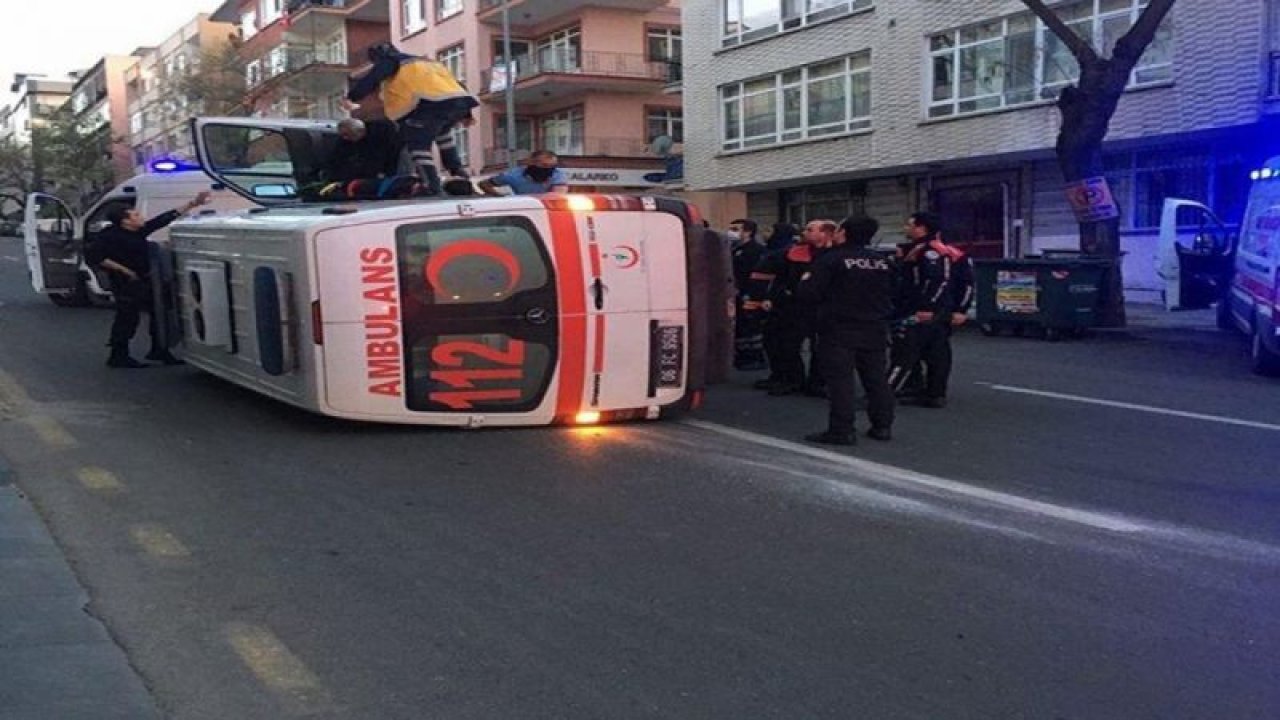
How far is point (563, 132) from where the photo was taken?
43312mm

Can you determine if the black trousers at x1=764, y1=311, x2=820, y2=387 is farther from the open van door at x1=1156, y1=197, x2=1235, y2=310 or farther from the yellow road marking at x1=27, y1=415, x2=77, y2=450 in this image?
the open van door at x1=1156, y1=197, x2=1235, y2=310

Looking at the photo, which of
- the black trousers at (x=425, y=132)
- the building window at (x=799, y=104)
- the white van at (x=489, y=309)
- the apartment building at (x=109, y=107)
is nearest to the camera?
the white van at (x=489, y=309)

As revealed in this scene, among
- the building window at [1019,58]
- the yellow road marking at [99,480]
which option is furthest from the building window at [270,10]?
the yellow road marking at [99,480]

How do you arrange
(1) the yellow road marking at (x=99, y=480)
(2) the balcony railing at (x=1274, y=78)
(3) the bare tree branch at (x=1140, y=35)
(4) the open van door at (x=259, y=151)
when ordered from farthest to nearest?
(2) the balcony railing at (x=1274, y=78), (3) the bare tree branch at (x=1140, y=35), (4) the open van door at (x=259, y=151), (1) the yellow road marking at (x=99, y=480)

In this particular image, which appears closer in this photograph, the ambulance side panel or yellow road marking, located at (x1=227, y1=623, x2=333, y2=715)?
yellow road marking, located at (x1=227, y1=623, x2=333, y2=715)

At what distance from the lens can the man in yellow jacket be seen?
10.1 meters

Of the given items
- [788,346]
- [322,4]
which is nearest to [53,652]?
[788,346]

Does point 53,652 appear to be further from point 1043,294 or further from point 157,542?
point 1043,294

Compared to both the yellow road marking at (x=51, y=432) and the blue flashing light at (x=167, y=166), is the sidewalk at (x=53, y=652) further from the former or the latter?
the blue flashing light at (x=167, y=166)

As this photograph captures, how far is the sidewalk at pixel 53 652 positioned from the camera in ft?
12.0

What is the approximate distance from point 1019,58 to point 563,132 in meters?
21.1

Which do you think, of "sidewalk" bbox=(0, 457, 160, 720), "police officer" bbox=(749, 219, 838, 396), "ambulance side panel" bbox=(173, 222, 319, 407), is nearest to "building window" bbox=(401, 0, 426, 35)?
"ambulance side panel" bbox=(173, 222, 319, 407)

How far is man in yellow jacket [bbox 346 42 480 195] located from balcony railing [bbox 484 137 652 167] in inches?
1204

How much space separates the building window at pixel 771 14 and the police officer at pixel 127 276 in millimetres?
21311
